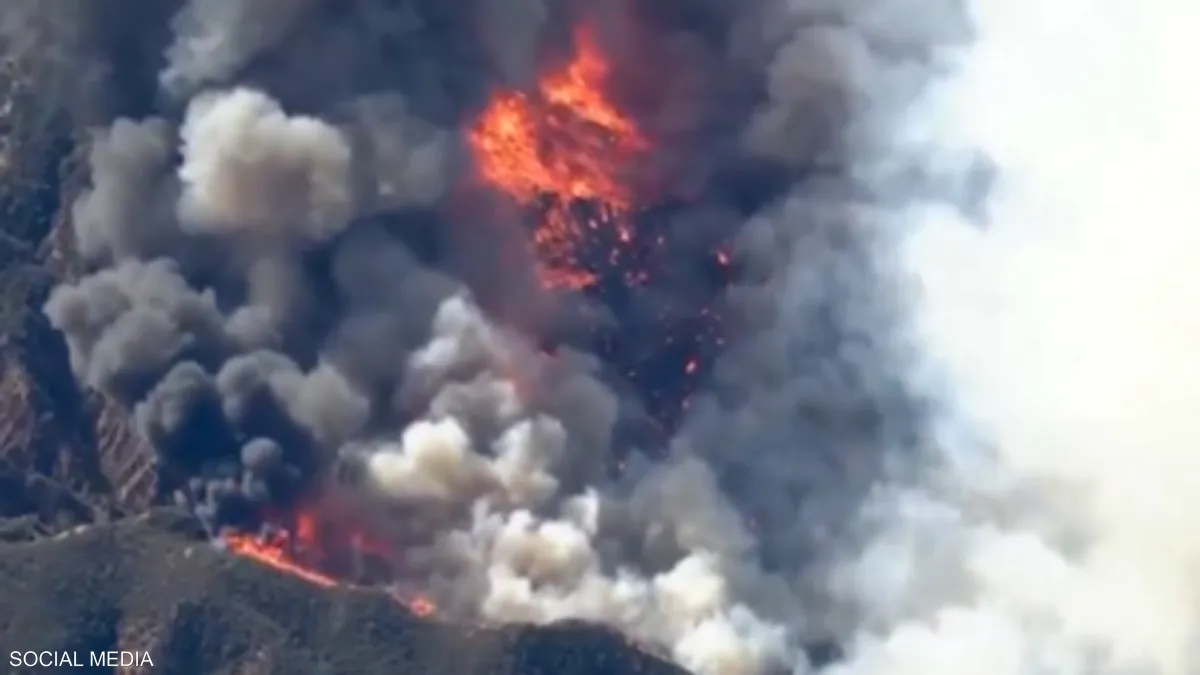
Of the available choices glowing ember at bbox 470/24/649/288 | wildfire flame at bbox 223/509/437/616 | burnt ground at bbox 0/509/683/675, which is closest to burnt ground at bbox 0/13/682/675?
burnt ground at bbox 0/509/683/675


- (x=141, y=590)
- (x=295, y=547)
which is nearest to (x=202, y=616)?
(x=141, y=590)

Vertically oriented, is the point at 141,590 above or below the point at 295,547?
below

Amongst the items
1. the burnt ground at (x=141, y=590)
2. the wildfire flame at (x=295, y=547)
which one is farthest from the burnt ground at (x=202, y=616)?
the wildfire flame at (x=295, y=547)

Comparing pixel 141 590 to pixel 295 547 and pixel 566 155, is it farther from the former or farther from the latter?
pixel 566 155

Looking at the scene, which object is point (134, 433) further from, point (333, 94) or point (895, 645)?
point (895, 645)

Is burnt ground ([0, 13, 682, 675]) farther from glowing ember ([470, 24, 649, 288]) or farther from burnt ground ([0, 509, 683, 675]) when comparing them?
glowing ember ([470, 24, 649, 288])

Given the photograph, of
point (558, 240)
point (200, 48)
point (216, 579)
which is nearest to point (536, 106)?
point (558, 240)

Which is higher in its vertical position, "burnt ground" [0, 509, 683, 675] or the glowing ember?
the glowing ember
